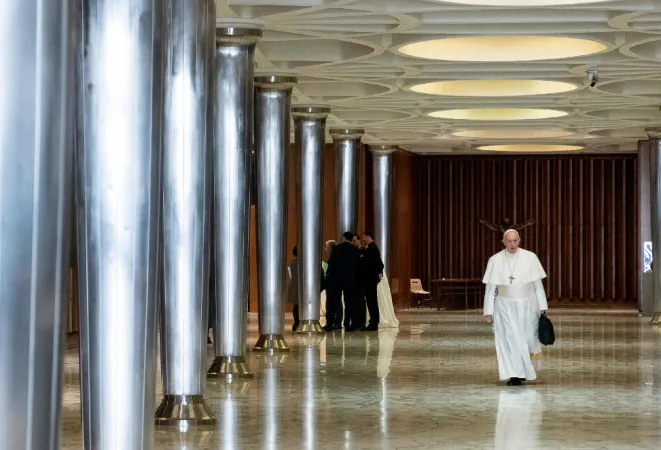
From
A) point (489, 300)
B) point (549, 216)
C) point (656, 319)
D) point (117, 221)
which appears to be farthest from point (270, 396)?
point (549, 216)

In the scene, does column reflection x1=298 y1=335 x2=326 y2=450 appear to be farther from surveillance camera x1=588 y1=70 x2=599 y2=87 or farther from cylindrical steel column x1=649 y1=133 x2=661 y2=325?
cylindrical steel column x1=649 y1=133 x2=661 y2=325

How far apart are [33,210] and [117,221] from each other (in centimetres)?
280

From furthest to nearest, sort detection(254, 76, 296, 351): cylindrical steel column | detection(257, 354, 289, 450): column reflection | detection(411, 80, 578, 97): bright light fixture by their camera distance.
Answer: detection(411, 80, 578, 97): bright light fixture
detection(254, 76, 296, 351): cylindrical steel column
detection(257, 354, 289, 450): column reflection

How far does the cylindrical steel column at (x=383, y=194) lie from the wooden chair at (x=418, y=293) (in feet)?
13.1

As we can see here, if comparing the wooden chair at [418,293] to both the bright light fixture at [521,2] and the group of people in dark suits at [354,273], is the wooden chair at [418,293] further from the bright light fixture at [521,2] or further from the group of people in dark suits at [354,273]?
the bright light fixture at [521,2]

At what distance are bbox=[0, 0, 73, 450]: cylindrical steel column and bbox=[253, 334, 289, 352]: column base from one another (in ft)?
45.6

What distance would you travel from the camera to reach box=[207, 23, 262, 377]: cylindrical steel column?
14.1 m

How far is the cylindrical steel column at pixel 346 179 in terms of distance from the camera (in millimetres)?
27219

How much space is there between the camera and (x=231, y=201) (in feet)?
46.6

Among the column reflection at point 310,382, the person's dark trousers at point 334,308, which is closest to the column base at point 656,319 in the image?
the person's dark trousers at point 334,308

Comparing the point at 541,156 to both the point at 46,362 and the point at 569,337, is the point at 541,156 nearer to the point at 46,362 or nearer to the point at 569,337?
the point at 569,337

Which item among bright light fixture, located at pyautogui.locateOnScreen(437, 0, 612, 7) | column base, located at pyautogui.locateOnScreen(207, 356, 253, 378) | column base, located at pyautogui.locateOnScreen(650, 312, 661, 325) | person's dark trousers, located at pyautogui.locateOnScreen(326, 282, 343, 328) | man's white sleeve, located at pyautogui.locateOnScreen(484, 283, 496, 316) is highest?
bright light fixture, located at pyautogui.locateOnScreen(437, 0, 612, 7)

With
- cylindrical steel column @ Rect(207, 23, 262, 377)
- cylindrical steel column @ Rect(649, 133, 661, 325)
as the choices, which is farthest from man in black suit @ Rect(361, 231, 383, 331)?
cylindrical steel column @ Rect(207, 23, 262, 377)

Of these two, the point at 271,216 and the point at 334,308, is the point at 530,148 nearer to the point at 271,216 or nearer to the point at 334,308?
the point at 334,308
